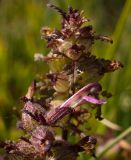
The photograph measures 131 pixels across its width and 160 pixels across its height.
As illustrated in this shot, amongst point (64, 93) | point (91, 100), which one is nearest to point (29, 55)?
point (64, 93)

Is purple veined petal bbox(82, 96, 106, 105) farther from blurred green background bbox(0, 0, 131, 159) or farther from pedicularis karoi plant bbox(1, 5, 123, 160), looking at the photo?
blurred green background bbox(0, 0, 131, 159)

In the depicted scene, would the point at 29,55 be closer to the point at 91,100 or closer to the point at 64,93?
the point at 64,93

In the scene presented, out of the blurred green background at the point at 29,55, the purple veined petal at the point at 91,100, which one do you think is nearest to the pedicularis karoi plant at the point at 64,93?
the purple veined petal at the point at 91,100

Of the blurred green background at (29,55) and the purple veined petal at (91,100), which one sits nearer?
the purple veined petal at (91,100)

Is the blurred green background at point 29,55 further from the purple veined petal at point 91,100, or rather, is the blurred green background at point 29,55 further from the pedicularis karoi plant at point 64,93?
the purple veined petal at point 91,100

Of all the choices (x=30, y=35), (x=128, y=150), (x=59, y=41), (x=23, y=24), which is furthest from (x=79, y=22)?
(x=23, y=24)

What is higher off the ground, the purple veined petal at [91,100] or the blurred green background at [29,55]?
the purple veined petal at [91,100]
